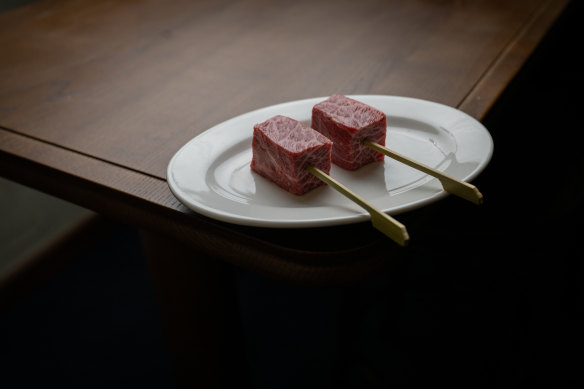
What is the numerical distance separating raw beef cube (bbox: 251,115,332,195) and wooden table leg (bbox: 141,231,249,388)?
195 mm

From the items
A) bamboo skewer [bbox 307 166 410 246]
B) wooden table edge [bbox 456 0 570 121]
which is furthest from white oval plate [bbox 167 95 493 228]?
wooden table edge [bbox 456 0 570 121]

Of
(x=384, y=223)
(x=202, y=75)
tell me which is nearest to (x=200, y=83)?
(x=202, y=75)

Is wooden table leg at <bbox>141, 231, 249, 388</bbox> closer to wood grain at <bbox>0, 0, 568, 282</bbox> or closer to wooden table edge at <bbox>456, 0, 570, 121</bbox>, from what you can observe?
wood grain at <bbox>0, 0, 568, 282</bbox>

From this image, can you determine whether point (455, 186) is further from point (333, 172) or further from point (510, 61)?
point (510, 61)

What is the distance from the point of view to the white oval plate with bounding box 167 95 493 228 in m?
0.54

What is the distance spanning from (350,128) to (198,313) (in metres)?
0.40

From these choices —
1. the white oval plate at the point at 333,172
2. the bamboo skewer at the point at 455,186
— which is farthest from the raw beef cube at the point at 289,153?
the bamboo skewer at the point at 455,186

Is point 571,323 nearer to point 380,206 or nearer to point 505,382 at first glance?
point 505,382

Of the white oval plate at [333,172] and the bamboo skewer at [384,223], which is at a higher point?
the bamboo skewer at [384,223]

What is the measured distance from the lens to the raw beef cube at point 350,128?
623 mm

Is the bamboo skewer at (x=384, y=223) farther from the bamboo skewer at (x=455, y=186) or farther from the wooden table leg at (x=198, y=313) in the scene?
the wooden table leg at (x=198, y=313)

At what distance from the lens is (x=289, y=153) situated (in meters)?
0.58

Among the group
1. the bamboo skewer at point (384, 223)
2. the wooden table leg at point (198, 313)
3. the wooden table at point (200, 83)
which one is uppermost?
the bamboo skewer at point (384, 223)

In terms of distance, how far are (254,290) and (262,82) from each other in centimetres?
88
